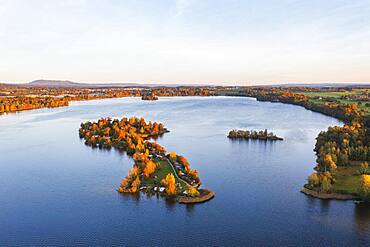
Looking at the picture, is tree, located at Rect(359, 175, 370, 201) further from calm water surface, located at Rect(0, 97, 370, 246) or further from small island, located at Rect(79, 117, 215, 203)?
small island, located at Rect(79, 117, 215, 203)

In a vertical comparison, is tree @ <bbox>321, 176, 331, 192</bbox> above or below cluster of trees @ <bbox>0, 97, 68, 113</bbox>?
below

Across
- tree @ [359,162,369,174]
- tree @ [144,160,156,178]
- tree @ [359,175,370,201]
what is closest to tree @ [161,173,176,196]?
tree @ [144,160,156,178]

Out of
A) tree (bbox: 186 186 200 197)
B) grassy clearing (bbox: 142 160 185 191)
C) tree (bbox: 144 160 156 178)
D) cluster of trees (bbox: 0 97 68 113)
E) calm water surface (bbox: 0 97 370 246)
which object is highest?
cluster of trees (bbox: 0 97 68 113)

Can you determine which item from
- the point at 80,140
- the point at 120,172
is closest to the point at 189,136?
the point at 80,140

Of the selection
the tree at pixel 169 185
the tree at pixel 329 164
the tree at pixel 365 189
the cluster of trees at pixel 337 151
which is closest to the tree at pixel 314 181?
the cluster of trees at pixel 337 151

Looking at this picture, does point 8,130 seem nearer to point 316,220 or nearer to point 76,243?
point 76,243

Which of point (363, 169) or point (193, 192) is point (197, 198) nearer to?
point (193, 192)

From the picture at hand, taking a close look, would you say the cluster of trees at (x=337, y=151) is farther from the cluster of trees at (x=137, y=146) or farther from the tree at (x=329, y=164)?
the cluster of trees at (x=137, y=146)

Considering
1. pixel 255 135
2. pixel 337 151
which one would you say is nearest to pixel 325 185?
pixel 337 151
